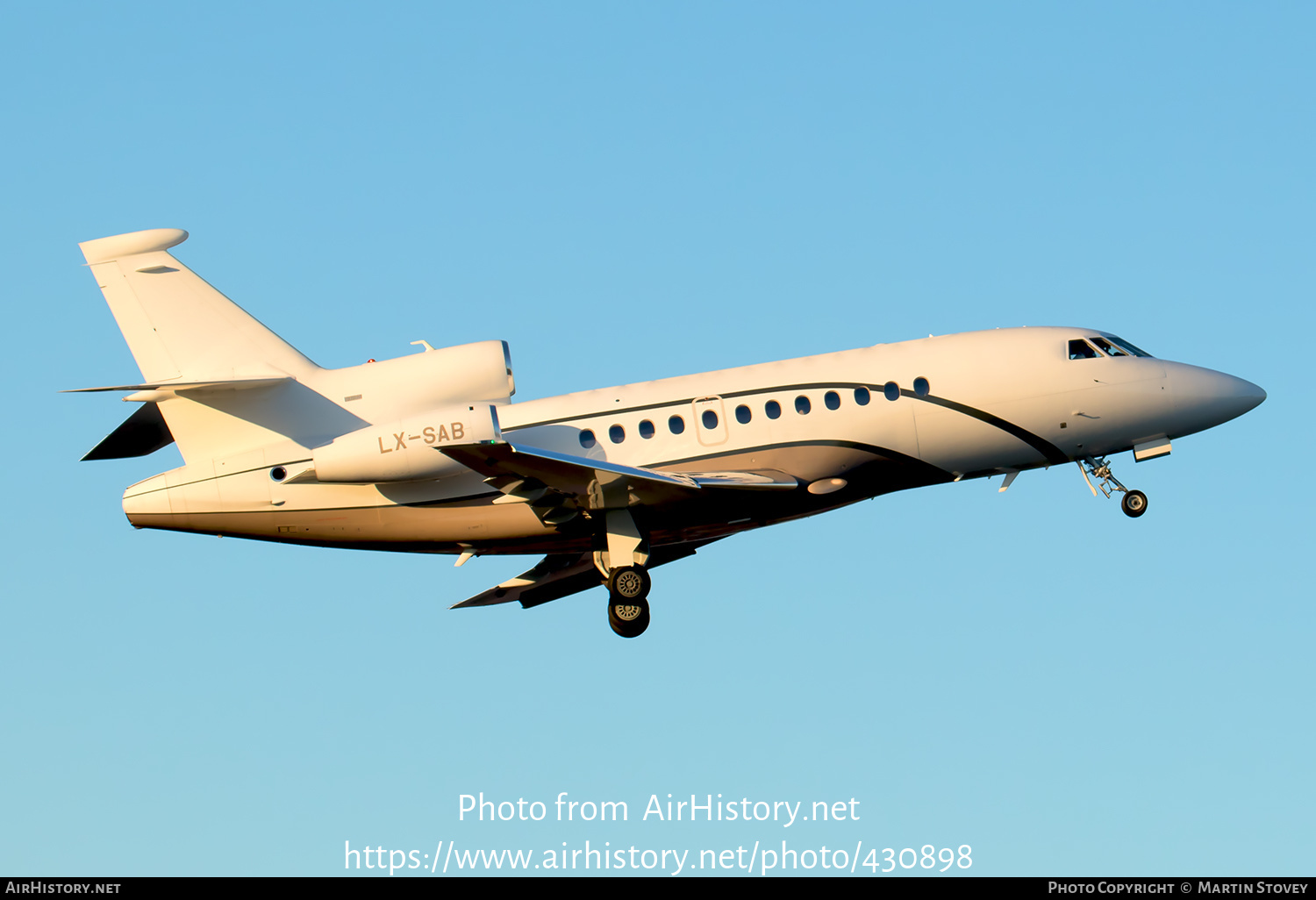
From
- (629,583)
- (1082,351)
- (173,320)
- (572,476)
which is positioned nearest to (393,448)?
(572,476)

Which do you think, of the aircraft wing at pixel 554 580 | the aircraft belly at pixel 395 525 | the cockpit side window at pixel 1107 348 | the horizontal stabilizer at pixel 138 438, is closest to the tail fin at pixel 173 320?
the horizontal stabilizer at pixel 138 438

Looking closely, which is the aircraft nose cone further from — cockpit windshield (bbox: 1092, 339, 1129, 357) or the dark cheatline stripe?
the dark cheatline stripe

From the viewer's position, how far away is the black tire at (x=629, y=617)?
23.6 m

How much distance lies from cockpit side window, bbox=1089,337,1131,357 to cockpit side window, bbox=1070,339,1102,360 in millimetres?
153

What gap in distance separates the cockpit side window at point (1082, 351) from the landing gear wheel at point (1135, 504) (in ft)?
8.13

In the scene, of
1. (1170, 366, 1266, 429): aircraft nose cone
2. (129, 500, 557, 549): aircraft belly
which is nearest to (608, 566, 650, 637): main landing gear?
(129, 500, 557, 549): aircraft belly

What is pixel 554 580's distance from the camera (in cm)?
2702

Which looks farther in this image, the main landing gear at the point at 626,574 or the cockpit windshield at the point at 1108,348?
the cockpit windshield at the point at 1108,348

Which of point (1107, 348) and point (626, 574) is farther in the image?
point (1107, 348)

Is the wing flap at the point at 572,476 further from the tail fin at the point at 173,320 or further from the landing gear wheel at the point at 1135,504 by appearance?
the landing gear wheel at the point at 1135,504

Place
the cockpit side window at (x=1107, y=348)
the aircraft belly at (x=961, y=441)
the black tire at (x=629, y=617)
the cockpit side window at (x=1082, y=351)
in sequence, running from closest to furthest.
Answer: the black tire at (x=629, y=617)
the aircraft belly at (x=961, y=441)
the cockpit side window at (x=1082, y=351)
the cockpit side window at (x=1107, y=348)

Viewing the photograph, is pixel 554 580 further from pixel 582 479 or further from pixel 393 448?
pixel 393 448

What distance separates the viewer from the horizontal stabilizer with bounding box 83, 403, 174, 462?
2423cm

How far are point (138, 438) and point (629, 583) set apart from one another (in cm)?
853
